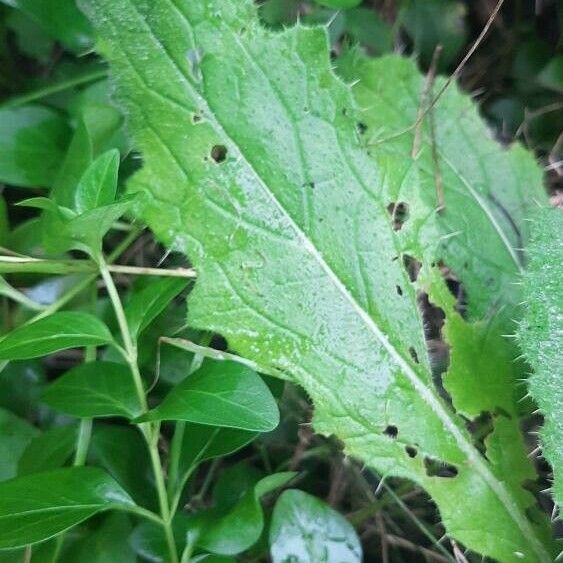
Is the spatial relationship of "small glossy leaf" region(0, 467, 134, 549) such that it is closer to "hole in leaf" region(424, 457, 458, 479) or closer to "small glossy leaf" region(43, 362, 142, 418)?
"small glossy leaf" region(43, 362, 142, 418)

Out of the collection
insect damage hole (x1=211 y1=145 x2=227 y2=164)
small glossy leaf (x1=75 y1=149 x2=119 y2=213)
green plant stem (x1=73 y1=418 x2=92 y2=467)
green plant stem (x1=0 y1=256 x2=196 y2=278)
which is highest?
insect damage hole (x1=211 y1=145 x2=227 y2=164)

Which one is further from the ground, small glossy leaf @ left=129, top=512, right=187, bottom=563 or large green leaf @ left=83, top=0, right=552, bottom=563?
large green leaf @ left=83, top=0, right=552, bottom=563

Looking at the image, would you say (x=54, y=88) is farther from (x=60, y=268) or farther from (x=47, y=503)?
(x=47, y=503)

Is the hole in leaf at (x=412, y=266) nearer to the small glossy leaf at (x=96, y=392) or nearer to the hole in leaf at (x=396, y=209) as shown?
the hole in leaf at (x=396, y=209)

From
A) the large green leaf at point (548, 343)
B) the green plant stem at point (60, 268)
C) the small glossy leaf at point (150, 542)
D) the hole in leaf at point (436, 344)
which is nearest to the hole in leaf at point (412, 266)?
the hole in leaf at point (436, 344)

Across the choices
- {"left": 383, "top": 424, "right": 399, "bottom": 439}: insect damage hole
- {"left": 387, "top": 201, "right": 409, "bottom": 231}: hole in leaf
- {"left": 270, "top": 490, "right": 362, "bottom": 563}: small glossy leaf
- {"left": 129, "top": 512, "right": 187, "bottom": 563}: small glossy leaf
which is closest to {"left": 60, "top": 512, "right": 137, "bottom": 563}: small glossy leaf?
{"left": 129, "top": 512, "right": 187, "bottom": 563}: small glossy leaf

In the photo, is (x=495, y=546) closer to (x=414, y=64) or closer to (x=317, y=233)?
(x=317, y=233)

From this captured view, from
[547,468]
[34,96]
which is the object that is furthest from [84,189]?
[547,468]

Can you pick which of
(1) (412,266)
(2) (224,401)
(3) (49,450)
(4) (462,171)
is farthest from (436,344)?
(3) (49,450)
